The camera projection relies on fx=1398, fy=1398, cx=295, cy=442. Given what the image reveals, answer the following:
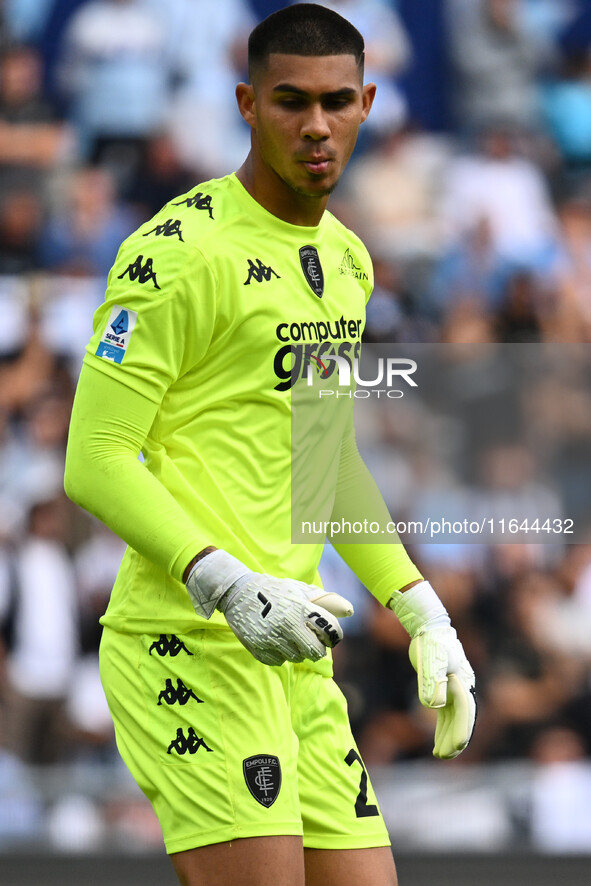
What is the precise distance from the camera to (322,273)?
2.97m

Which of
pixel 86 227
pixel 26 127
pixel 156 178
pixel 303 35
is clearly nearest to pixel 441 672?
pixel 303 35

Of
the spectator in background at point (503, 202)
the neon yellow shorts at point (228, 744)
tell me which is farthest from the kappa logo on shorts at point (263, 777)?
the spectator in background at point (503, 202)

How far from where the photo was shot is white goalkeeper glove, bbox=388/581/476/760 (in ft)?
9.47

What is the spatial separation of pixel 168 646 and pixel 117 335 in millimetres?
619

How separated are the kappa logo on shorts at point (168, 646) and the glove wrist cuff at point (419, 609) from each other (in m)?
0.54

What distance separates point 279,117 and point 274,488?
748 mm

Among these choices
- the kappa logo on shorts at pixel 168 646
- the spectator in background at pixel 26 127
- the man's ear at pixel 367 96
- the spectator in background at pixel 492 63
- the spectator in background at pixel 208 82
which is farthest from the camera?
the spectator in background at pixel 492 63

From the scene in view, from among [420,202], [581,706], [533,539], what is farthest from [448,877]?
[420,202]

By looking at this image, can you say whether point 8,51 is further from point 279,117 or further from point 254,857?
point 254,857

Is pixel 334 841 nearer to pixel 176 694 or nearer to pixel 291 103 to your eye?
pixel 176 694

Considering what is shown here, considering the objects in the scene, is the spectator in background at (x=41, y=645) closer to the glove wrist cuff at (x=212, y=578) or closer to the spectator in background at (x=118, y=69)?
the spectator in background at (x=118, y=69)

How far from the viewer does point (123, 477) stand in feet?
8.63

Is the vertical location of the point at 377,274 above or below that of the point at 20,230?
below

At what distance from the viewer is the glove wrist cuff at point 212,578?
255 centimetres
